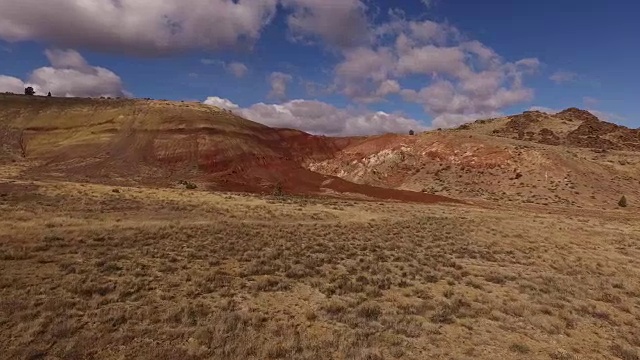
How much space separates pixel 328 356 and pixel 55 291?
28.6ft

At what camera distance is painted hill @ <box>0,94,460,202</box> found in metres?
62.4

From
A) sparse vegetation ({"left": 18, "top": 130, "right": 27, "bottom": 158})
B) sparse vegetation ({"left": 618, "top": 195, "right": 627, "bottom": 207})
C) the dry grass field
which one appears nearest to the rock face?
sparse vegetation ({"left": 618, "top": 195, "right": 627, "bottom": 207})

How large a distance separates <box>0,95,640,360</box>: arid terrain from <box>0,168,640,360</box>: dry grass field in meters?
0.08

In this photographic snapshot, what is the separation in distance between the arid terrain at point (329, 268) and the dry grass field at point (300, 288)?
8cm

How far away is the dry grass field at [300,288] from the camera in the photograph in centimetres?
1099

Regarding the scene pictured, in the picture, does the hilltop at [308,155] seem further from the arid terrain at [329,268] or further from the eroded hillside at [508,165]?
the arid terrain at [329,268]

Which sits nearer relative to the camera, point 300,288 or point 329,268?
point 300,288

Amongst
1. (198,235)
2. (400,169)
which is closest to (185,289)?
(198,235)

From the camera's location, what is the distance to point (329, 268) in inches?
762

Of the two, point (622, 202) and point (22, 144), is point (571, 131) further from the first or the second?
point (22, 144)

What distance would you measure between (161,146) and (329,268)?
60.3 metres

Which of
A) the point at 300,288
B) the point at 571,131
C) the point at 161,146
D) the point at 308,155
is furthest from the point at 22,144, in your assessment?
the point at 571,131

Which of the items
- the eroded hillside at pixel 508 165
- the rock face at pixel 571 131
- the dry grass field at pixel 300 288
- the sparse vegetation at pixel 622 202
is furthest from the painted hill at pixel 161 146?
the rock face at pixel 571 131

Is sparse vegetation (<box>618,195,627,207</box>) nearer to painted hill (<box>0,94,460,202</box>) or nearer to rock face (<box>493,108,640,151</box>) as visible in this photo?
painted hill (<box>0,94,460,202</box>)
